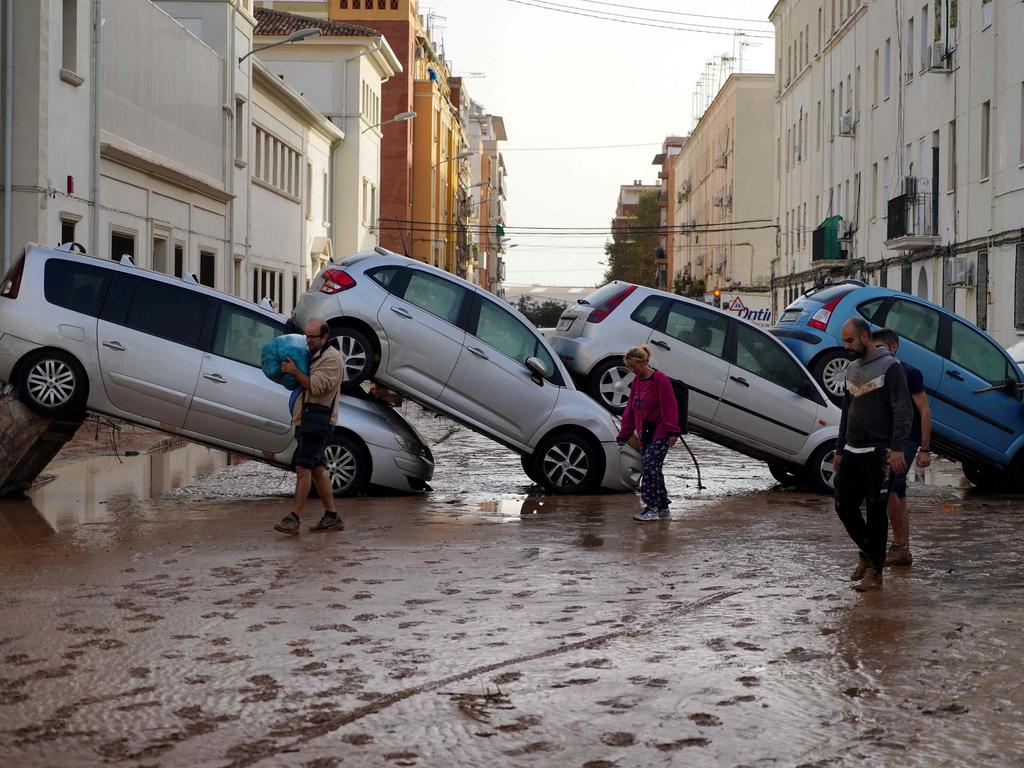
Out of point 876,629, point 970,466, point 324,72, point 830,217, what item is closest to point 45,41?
point 970,466

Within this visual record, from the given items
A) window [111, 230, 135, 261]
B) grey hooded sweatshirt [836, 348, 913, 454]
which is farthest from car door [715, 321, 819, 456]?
window [111, 230, 135, 261]

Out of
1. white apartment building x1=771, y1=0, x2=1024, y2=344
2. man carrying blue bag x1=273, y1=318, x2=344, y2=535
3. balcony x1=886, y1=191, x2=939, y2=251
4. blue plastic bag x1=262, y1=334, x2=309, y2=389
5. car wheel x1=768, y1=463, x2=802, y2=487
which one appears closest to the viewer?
man carrying blue bag x1=273, y1=318, x2=344, y2=535

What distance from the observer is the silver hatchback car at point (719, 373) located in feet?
52.5

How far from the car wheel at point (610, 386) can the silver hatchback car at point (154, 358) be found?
257 cm

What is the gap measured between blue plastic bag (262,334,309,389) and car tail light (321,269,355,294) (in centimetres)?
226

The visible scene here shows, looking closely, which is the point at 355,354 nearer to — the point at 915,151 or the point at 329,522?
the point at 329,522

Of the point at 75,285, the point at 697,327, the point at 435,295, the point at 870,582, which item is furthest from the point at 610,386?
the point at 870,582

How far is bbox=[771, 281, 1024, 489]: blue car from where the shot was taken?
55.1ft

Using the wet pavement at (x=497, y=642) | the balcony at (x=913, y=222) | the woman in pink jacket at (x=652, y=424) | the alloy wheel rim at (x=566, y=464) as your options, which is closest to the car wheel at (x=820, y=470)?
the alloy wheel rim at (x=566, y=464)

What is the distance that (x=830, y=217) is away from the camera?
48.6 metres

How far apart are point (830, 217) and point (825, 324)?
32.4m

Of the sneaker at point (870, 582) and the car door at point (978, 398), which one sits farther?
the car door at point (978, 398)

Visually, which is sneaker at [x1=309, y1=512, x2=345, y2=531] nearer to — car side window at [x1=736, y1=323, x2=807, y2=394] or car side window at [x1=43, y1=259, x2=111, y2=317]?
car side window at [x1=43, y1=259, x2=111, y2=317]

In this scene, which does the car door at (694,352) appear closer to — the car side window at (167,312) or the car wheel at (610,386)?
the car wheel at (610,386)
